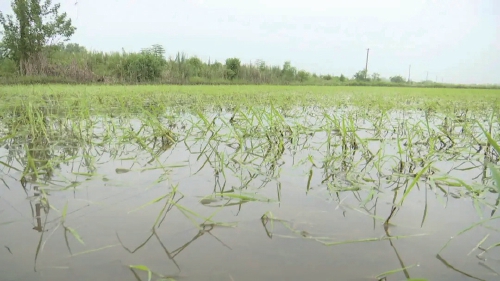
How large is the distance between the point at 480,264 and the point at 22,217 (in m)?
0.89

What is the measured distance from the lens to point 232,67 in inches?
606

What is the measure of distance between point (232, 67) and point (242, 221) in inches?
593

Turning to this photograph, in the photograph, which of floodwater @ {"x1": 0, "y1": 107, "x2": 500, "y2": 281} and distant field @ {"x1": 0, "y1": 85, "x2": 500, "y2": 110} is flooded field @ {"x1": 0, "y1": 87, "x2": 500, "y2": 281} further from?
distant field @ {"x1": 0, "y1": 85, "x2": 500, "y2": 110}

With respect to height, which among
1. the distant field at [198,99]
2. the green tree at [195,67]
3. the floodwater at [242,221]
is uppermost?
the green tree at [195,67]

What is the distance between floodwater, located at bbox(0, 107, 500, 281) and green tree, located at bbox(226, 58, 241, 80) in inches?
543

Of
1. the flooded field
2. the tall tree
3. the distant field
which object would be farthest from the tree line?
the flooded field

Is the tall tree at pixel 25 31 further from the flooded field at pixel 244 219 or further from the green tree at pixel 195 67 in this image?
the flooded field at pixel 244 219

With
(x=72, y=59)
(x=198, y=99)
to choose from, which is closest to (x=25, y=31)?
(x=72, y=59)

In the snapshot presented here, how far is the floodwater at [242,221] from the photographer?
56 cm

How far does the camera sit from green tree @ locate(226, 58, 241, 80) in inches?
584

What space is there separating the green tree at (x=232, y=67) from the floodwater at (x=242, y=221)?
13793mm

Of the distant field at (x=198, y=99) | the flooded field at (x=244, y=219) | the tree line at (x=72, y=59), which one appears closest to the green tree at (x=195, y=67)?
the tree line at (x=72, y=59)

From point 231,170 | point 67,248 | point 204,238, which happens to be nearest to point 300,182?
point 231,170

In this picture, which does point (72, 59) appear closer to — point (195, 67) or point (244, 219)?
point (195, 67)
